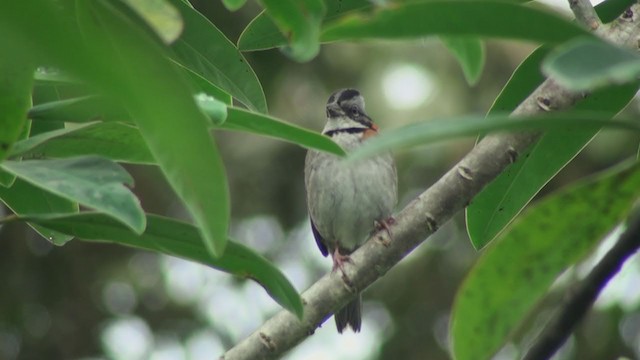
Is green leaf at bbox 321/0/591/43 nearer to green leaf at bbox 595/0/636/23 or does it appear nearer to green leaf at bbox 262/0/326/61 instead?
green leaf at bbox 262/0/326/61

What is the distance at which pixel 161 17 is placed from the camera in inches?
60.7

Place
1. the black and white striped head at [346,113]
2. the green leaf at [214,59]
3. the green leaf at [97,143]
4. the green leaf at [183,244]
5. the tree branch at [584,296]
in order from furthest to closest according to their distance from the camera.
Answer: the black and white striped head at [346,113]
the green leaf at [214,59]
the green leaf at [97,143]
the green leaf at [183,244]
the tree branch at [584,296]

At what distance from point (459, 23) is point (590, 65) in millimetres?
238

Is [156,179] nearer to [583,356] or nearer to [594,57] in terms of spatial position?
[583,356]

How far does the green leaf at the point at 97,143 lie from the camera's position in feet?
6.17

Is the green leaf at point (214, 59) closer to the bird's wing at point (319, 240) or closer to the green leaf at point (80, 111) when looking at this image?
the green leaf at point (80, 111)

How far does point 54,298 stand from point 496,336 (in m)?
6.55

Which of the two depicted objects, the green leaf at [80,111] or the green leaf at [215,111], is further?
the green leaf at [80,111]

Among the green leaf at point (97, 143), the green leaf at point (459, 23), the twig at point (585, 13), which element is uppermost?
the green leaf at point (97, 143)

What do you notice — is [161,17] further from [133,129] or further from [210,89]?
[210,89]

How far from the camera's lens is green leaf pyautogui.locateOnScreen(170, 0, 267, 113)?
216 cm

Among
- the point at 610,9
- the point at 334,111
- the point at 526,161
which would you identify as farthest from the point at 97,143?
the point at 334,111

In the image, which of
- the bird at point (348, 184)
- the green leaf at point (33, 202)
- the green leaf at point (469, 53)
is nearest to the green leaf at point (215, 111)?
the green leaf at point (469, 53)

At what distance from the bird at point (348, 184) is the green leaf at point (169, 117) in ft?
11.9
